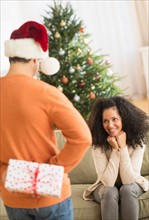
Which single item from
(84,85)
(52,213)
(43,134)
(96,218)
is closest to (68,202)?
(52,213)

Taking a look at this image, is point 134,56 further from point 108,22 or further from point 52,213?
point 52,213

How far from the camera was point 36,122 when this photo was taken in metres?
1.19

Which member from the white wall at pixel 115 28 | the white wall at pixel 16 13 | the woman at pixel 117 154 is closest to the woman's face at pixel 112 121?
the woman at pixel 117 154

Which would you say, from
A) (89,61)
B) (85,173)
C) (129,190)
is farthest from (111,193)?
(89,61)

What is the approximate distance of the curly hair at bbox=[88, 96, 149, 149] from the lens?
228 cm

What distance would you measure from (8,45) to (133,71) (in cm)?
487

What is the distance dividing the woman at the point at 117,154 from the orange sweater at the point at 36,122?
37.2 inches

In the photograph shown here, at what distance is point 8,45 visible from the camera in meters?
1.26

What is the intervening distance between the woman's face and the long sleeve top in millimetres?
122

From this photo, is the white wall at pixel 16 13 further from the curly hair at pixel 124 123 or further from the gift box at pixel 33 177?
the gift box at pixel 33 177

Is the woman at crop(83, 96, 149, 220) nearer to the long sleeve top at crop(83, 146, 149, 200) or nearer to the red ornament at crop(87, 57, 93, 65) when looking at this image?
the long sleeve top at crop(83, 146, 149, 200)

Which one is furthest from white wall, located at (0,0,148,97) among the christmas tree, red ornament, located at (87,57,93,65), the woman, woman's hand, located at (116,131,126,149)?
woman's hand, located at (116,131,126,149)

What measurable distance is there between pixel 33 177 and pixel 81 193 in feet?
3.83

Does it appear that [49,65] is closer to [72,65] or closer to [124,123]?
[124,123]
